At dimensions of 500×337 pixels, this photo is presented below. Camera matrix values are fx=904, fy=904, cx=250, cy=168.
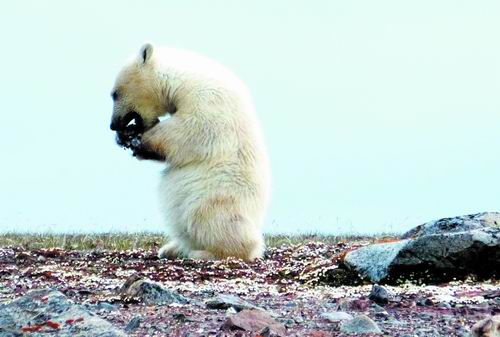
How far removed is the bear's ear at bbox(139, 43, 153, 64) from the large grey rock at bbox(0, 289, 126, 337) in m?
7.01

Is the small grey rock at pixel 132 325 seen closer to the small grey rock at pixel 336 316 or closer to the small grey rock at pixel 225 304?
the small grey rock at pixel 225 304

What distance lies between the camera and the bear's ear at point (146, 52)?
12102 mm

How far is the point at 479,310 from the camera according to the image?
6.16 meters

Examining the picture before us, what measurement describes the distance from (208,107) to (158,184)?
1285 millimetres

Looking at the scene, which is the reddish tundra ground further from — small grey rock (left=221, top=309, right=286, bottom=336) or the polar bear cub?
the polar bear cub

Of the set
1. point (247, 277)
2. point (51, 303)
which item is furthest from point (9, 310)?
point (247, 277)

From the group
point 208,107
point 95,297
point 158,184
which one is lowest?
point 95,297

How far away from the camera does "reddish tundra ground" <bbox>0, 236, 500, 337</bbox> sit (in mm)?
5180

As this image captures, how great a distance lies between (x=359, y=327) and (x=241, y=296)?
2546 mm

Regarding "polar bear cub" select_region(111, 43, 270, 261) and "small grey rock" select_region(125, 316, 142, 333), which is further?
"polar bear cub" select_region(111, 43, 270, 261)

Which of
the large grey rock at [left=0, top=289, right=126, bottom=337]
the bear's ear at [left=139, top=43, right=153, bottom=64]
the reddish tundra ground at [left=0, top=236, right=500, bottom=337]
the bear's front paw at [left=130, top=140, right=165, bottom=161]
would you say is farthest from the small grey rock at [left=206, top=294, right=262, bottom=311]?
the bear's ear at [left=139, top=43, right=153, bottom=64]

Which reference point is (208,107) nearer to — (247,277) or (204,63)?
(204,63)

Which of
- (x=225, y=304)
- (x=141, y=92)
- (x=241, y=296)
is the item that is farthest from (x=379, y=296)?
(x=141, y=92)

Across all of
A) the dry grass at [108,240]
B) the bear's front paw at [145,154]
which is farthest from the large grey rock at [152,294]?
the dry grass at [108,240]
